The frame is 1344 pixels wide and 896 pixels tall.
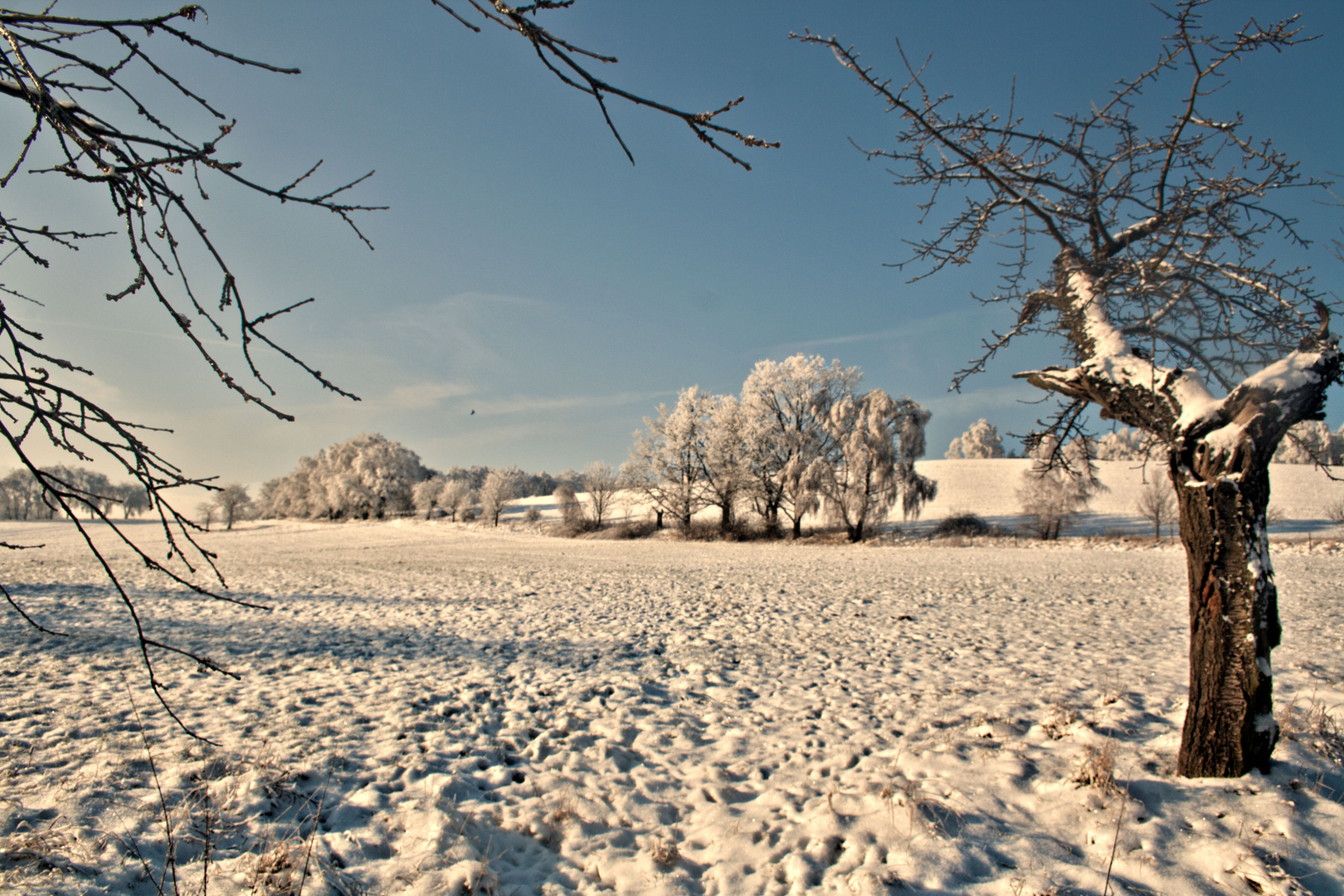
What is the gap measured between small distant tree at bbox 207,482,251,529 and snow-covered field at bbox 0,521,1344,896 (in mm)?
61402

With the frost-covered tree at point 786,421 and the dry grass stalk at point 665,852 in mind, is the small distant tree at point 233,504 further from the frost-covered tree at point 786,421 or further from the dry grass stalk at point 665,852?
the dry grass stalk at point 665,852

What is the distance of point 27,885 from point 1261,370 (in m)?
7.49

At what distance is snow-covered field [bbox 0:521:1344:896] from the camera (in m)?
3.26

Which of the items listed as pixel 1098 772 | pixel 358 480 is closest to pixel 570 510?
pixel 358 480

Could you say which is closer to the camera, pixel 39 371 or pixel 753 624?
pixel 39 371

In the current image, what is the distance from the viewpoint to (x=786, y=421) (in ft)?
110

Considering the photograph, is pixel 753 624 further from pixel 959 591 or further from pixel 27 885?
pixel 27 885

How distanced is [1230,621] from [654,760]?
4.18 meters

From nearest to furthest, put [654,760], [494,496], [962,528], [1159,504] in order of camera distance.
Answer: [654,760]
[1159,504]
[962,528]
[494,496]

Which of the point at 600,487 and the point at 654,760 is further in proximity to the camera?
the point at 600,487

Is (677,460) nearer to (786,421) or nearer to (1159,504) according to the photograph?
(786,421)

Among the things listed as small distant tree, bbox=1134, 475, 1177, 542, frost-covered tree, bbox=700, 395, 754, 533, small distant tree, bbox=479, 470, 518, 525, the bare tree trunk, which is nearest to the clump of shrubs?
small distant tree, bbox=1134, 475, 1177, 542

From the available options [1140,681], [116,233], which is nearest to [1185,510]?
[1140,681]

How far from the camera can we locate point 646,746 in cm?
518
